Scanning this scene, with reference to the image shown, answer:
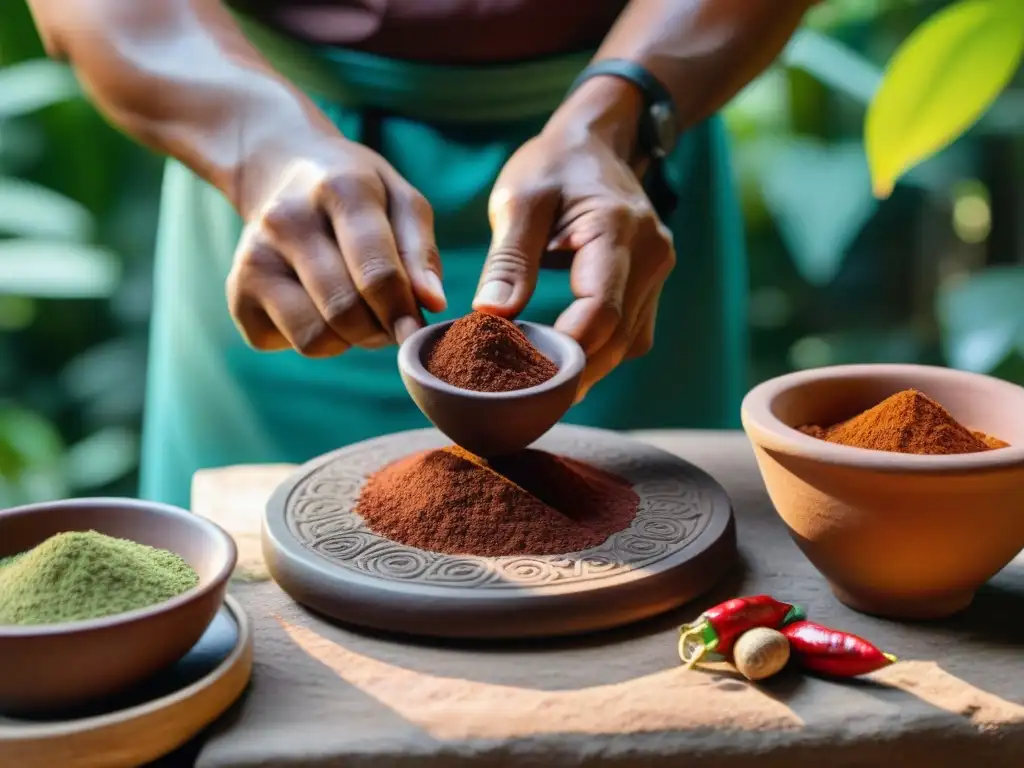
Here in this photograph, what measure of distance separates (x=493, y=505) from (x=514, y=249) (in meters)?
0.32

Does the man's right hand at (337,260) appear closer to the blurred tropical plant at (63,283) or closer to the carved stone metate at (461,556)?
the carved stone metate at (461,556)

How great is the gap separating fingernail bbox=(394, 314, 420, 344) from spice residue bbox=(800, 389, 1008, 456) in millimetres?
477

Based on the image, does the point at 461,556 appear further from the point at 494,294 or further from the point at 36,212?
the point at 36,212

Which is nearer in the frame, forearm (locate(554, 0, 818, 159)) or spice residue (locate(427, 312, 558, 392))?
spice residue (locate(427, 312, 558, 392))

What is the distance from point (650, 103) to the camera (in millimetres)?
1621

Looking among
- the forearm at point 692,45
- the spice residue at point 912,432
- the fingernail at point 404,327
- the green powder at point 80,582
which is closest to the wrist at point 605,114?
the forearm at point 692,45

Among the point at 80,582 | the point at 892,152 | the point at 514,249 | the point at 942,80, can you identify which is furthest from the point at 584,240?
the point at 942,80

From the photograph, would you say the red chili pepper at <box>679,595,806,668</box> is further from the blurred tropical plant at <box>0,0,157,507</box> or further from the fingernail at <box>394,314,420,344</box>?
the blurred tropical plant at <box>0,0,157,507</box>

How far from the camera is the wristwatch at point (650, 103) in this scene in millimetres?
1601

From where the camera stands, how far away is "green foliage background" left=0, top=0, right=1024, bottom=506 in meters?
2.74

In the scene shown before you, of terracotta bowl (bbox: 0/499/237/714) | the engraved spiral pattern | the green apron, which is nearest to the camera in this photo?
terracotta bowl (bbox: 0/499/237/714)

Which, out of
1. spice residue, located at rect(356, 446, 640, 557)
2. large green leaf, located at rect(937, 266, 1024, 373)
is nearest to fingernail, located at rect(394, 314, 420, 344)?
spice residue, located at rect(356, 446, 640, 557)

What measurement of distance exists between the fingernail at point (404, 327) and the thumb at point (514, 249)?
0.25ft

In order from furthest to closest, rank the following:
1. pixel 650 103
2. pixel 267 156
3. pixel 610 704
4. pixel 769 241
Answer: pixel 769 241, pixel 650 103, pixel 267 156, pixel 610 704
